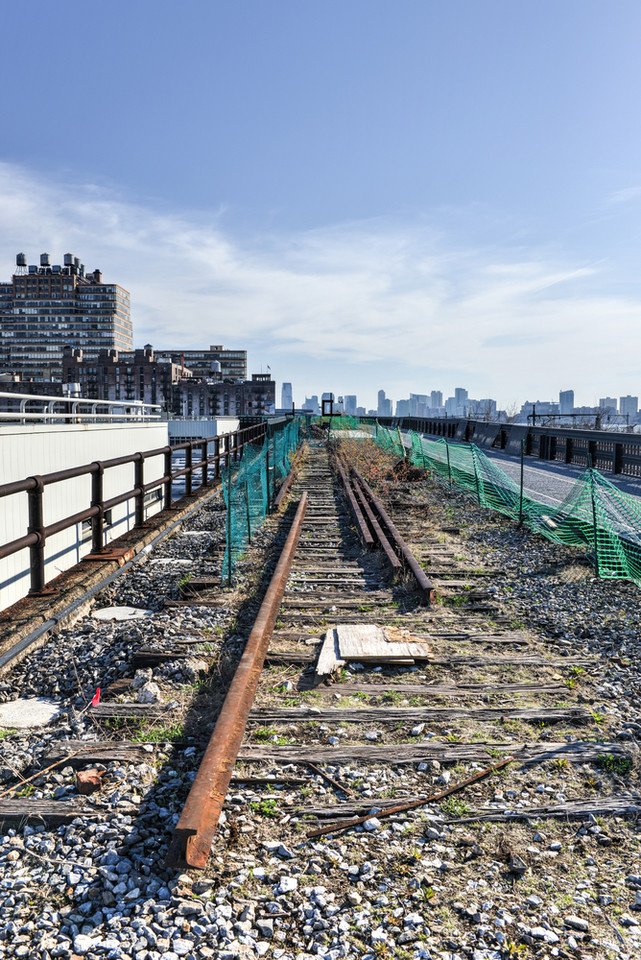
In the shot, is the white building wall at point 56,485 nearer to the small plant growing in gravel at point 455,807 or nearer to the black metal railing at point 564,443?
the small plant growing in gravel at point 455,807

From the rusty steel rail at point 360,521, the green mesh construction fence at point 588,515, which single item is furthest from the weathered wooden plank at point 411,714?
the rusty steel rail at point 360,521

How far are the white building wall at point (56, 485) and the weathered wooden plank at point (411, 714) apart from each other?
4.18 meters

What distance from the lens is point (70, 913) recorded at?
8.55 feet

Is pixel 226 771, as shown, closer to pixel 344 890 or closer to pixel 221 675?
pixel 344 890

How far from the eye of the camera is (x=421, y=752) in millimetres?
3908

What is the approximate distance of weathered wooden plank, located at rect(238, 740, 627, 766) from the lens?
151 inches

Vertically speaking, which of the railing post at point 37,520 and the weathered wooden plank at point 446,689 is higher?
the railing post at point 37,520

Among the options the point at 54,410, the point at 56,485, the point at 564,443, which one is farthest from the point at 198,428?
the point at 56,485

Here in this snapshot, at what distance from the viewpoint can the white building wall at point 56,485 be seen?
7.31 metres

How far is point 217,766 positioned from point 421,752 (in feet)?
4.14

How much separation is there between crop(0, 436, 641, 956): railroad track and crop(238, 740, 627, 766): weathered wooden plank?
0.01 meters

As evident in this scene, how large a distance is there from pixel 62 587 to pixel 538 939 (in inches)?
232

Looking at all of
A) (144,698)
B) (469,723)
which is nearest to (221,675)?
(144,698)

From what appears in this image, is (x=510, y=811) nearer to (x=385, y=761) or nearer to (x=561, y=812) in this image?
(x=561, y=812)
